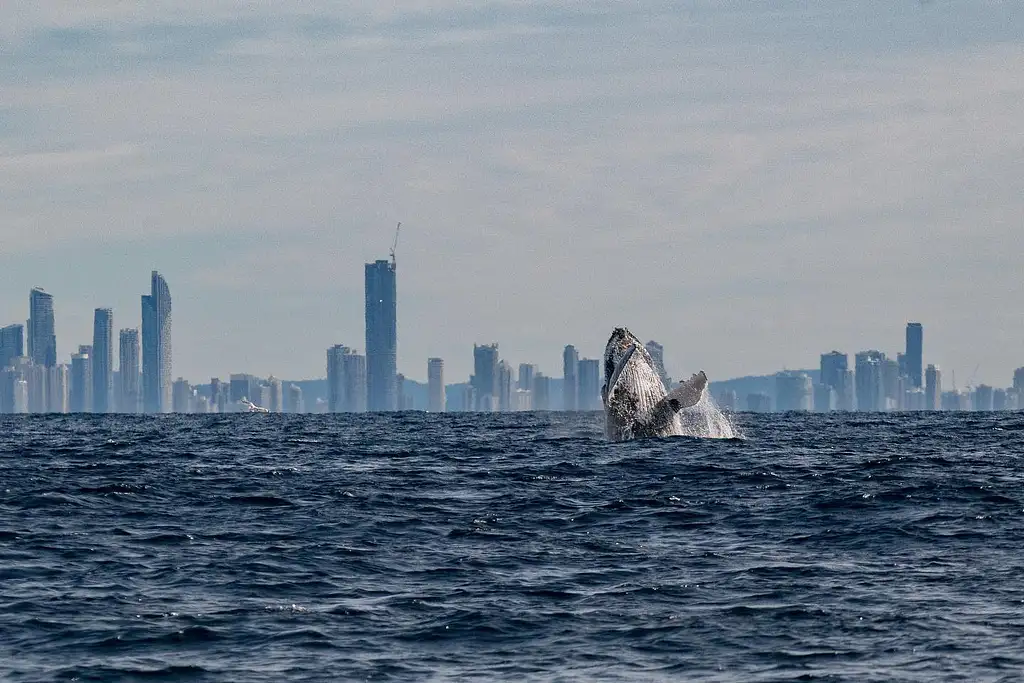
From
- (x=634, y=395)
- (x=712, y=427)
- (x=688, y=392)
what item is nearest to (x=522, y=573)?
(x=688, y=392)

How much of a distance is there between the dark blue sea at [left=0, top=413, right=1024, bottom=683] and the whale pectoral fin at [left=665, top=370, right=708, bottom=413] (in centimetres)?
470

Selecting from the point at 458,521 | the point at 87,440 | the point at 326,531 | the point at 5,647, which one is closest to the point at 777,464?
the point at 458,521

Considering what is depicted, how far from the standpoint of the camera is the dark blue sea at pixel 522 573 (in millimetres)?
16094

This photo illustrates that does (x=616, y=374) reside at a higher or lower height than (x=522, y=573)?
higher

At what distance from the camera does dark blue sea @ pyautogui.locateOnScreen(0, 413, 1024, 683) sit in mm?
16094

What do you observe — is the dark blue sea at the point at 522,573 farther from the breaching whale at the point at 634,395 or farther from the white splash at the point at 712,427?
the white splash at the point at 712,427

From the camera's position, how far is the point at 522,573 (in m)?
20.7

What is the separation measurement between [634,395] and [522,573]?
77.2 feet

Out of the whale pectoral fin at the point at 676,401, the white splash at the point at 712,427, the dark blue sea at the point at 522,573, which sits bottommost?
the dark blue sea at the point at 522,573

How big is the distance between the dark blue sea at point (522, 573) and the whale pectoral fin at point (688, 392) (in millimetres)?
4702

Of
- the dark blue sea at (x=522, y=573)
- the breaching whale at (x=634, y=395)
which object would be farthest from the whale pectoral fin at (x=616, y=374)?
the dark blue sea at (x=522, y=573)

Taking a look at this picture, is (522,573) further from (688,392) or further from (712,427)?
(712,427)

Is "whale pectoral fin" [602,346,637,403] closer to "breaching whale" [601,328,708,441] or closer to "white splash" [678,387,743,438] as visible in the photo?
"breaching whale" [601,328,708,441]

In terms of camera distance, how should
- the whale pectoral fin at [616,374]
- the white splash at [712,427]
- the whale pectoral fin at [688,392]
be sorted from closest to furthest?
the whale pectoral fin at [688,392]
the whale pectoral fin at [616,374]
the white splash at [712,427]
